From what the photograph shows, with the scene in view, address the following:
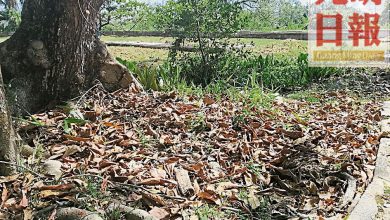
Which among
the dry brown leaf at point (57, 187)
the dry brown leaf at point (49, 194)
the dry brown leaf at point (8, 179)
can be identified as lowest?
the dry brown leaf at point (49, 194)

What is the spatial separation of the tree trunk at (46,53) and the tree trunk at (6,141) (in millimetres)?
889

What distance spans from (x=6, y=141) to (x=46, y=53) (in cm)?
114

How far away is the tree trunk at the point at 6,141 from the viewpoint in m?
2.02

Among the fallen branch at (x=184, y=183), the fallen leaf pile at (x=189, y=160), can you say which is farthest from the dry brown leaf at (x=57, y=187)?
the fallen branch at (x=184, y=183)

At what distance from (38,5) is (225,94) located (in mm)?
1830

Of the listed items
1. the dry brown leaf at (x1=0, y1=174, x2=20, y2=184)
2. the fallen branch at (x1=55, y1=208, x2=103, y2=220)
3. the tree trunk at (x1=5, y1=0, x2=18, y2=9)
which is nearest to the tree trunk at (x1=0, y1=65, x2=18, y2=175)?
the dry brown leaf at (x1=0, y1=174, x2=20, y2=184)

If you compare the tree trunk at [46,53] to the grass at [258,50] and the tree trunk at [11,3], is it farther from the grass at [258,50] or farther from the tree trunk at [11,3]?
the tree trunk at [11,3]

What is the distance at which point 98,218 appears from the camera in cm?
175

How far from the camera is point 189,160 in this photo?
244 centimetres

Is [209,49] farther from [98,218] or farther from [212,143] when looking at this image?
[98,218]

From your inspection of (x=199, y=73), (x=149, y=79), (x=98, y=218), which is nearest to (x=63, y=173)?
(x=98, y=218)

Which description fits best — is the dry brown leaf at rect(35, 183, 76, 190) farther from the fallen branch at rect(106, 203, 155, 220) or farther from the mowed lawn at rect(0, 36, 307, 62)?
the mowed lawn at rect(0, 36, 307, 62)

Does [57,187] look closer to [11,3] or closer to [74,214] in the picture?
[74,214]

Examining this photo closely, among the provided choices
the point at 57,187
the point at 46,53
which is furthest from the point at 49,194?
the point at 46,53
